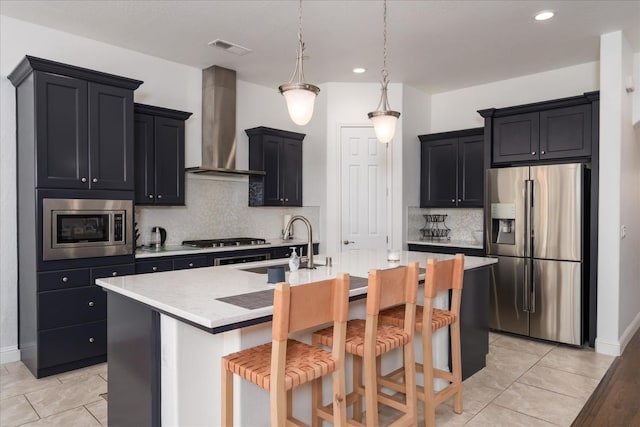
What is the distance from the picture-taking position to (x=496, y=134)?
4824 millimetres

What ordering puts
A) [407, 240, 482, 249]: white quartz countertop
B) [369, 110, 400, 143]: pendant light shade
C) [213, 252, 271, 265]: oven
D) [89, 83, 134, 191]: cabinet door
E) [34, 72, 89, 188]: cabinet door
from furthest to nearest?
[407, 240, 482, 249]: white quartz countertop → [213, 252, 271, 265]: oven → [89, 83, 134, 191]: cabinet door → [34, 72, 89, 188]: cabinet door → [369, 110, 400, 143]: pendant light shade

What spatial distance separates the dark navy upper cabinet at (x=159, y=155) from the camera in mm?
4195

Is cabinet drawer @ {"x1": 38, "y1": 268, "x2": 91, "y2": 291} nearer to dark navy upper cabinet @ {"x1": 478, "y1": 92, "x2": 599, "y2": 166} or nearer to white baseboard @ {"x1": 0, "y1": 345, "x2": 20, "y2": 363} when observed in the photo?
white baseboard @ {"x1": 0, "y1": 345, "x2": 20, "y2": 363}

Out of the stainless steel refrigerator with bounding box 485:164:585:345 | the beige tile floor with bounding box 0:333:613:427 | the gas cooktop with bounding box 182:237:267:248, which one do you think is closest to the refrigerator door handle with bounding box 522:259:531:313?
the stainless steel refrigerator with bounding box 485:164:585:345

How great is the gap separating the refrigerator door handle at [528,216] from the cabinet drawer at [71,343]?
13.2 ft

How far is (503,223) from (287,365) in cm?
348

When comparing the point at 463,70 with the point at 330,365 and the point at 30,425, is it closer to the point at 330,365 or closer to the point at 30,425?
the point at 330,365

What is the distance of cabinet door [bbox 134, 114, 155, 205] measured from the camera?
4.18m

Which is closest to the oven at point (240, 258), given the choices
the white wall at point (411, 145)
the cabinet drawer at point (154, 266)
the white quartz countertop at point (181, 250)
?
the white quartz countertop at point (181, 250)

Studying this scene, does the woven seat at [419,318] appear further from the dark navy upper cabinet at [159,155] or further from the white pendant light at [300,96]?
the dark navy upper cabinet at [159,155]

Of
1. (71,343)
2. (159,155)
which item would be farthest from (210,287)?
(159,155)

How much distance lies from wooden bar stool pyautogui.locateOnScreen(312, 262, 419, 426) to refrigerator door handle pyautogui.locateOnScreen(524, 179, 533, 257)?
2.43m

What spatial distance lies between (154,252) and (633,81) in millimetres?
5023

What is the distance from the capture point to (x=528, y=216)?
14.3ft
